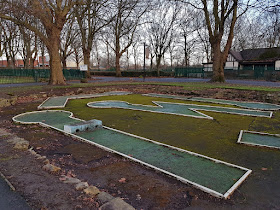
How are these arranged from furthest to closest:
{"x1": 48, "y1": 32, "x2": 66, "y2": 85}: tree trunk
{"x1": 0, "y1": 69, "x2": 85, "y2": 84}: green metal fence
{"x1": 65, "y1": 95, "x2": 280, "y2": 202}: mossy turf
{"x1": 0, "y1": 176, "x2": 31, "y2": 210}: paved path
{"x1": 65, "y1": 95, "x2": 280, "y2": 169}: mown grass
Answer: {"x1": 0, "y1": 69, "x2": 85, "y2": 84}: green metal fence, {"x1": 48, "y1": 32, "x2": 66, "y2": 85}: tree trunk, {"x1": 65, "y1": 95, "x2": 280, "y2": 169}: mown grass, {"x1": 65, "y1": 95, "x2": 280, "y2": 202}: mossy turf, {"x1": 0, "y1": 176, "x2": 31, "y2": 210}: paved path

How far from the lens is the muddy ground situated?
2777 mm

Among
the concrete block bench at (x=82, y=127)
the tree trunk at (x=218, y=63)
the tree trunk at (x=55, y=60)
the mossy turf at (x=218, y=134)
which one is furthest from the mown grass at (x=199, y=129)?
the tree trunk at (x=218, y=63)

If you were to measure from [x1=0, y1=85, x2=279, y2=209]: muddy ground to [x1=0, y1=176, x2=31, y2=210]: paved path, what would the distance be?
0.22ft

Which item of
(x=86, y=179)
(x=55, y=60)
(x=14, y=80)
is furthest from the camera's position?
(x=14, y=80)

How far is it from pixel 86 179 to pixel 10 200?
1.03m

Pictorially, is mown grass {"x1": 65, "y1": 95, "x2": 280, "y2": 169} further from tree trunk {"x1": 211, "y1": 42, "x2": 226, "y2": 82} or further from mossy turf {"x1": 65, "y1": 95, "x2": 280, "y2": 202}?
tree trunk {"x1": 211, "y1": 42, "x2": 226, "y2": 82}

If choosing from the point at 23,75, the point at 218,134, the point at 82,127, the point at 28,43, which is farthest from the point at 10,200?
the point at 28,43

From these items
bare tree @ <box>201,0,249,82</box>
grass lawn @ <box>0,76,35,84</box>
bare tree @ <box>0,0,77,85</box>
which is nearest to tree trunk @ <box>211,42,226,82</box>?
bare tree @ <box>201,0,249,82</box>

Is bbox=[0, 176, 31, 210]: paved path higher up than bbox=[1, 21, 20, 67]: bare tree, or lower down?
lower down

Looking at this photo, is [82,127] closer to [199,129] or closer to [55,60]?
[199,129]

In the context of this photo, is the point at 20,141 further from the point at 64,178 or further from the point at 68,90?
the point at 68,90

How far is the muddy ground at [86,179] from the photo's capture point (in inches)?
109

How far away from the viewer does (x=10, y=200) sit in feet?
9.16

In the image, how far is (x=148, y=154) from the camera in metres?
4.32
